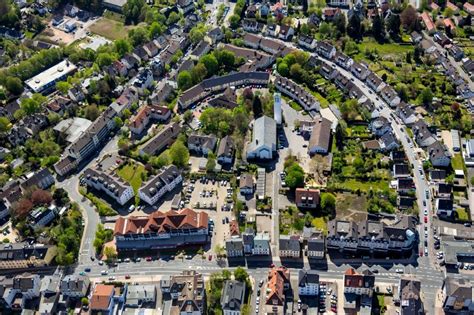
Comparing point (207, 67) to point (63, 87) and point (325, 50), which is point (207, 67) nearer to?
point (325, 50)

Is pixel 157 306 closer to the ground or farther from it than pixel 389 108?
closer to the ground

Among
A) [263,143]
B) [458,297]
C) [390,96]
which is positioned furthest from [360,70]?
[458,297]

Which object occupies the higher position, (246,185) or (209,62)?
(209,62)

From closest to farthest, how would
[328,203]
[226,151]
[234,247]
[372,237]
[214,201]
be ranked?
[372,237], [234,247], [328,203], [214,201], [226,151]

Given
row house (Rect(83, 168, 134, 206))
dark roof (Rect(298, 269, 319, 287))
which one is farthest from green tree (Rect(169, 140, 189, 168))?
dark roof (Rect(298, 269, 319, 287))

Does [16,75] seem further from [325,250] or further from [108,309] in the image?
[325,250]

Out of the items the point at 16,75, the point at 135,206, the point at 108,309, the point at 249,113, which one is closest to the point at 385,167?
the point at 249,113
